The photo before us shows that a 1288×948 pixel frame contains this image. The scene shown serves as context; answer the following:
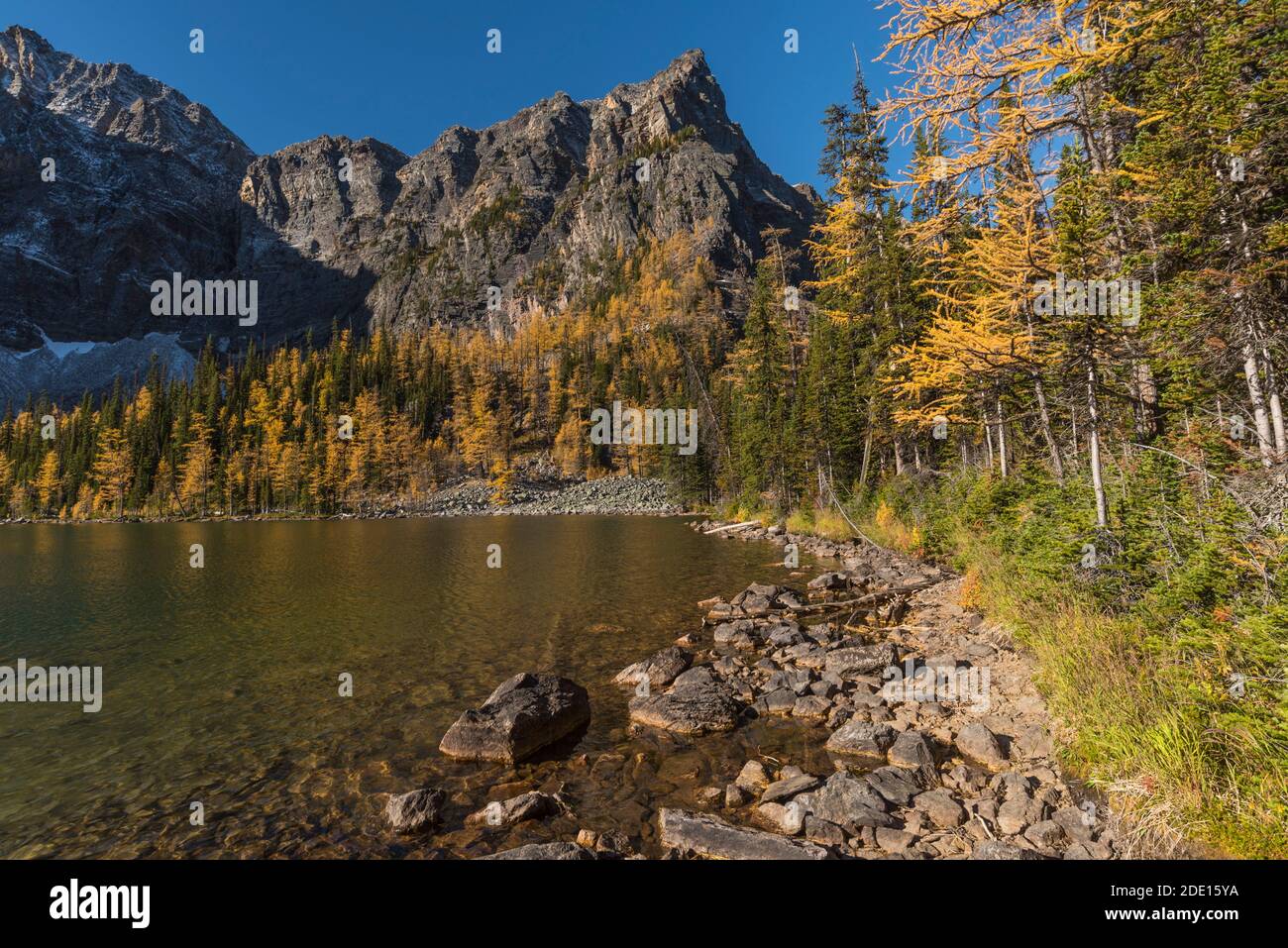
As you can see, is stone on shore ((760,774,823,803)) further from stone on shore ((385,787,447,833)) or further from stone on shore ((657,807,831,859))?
stone on shore ((385,787,447,833))

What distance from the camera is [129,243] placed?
652ft

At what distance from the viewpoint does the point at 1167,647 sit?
6.84 metres

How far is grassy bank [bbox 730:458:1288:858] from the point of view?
485 cm

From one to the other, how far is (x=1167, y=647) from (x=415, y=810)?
961cm

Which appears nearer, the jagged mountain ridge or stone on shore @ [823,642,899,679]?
stone on shore @ [823,642,899,679]

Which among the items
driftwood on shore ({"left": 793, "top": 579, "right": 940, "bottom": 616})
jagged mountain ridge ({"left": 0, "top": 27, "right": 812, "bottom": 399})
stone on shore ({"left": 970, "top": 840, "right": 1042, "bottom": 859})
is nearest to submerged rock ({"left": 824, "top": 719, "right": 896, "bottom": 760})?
stone on shore ({"left": 970, "top": 840, "right": 1042, "bottom": 859})

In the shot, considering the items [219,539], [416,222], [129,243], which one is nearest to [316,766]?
[219,539]

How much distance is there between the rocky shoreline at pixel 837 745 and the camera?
222 inches

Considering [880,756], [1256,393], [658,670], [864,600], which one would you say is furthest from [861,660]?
[1256,393]

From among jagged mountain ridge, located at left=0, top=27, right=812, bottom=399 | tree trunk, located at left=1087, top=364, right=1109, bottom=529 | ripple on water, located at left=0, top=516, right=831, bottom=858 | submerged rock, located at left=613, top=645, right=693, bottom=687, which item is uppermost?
jagged mountain ridge, located at left=0, top=27, right=812, bottom=399

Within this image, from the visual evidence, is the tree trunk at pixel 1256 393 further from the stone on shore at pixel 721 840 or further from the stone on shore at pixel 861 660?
the stone on shore at pixel 721 840

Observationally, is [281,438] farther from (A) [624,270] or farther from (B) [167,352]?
(B) [167,352]

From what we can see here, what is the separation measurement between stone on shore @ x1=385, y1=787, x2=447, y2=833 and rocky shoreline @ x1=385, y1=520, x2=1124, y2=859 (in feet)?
0.06

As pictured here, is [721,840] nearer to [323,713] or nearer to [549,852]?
[549,852]
